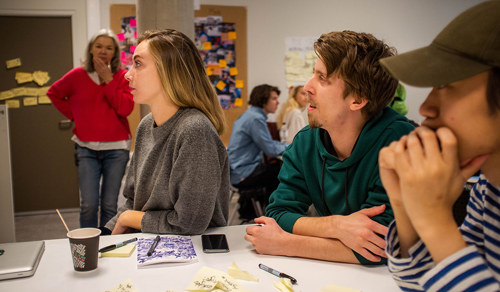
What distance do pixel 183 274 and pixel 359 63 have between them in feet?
2.57

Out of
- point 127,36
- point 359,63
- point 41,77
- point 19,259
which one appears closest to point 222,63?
point 127,36

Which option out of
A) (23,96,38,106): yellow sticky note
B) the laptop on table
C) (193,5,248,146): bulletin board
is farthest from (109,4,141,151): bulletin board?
the laptop on table

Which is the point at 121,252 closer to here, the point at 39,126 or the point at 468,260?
the point at 468,260

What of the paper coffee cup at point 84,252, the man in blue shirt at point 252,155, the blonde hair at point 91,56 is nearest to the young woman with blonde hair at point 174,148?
the paper coffee cup at point 84,252

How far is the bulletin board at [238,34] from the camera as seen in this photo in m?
4.55

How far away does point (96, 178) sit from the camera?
113 inches

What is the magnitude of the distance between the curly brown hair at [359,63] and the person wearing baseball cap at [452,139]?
473 mm

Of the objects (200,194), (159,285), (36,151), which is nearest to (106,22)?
(36,151)

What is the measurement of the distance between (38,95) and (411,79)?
4306 millimetres

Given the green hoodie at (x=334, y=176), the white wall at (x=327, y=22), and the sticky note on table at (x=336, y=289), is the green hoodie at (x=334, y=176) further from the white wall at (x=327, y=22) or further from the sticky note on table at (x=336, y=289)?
the white wall at (x=327, y=22)

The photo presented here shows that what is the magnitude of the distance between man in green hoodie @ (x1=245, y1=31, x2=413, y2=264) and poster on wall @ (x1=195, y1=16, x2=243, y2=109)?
3.39 meters

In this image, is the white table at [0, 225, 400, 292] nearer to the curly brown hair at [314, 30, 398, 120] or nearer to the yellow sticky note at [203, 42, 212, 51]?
the curly brown hair at [314, 30, 398, 120]

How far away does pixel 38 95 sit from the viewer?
414cm

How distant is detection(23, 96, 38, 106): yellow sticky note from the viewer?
412 cm
